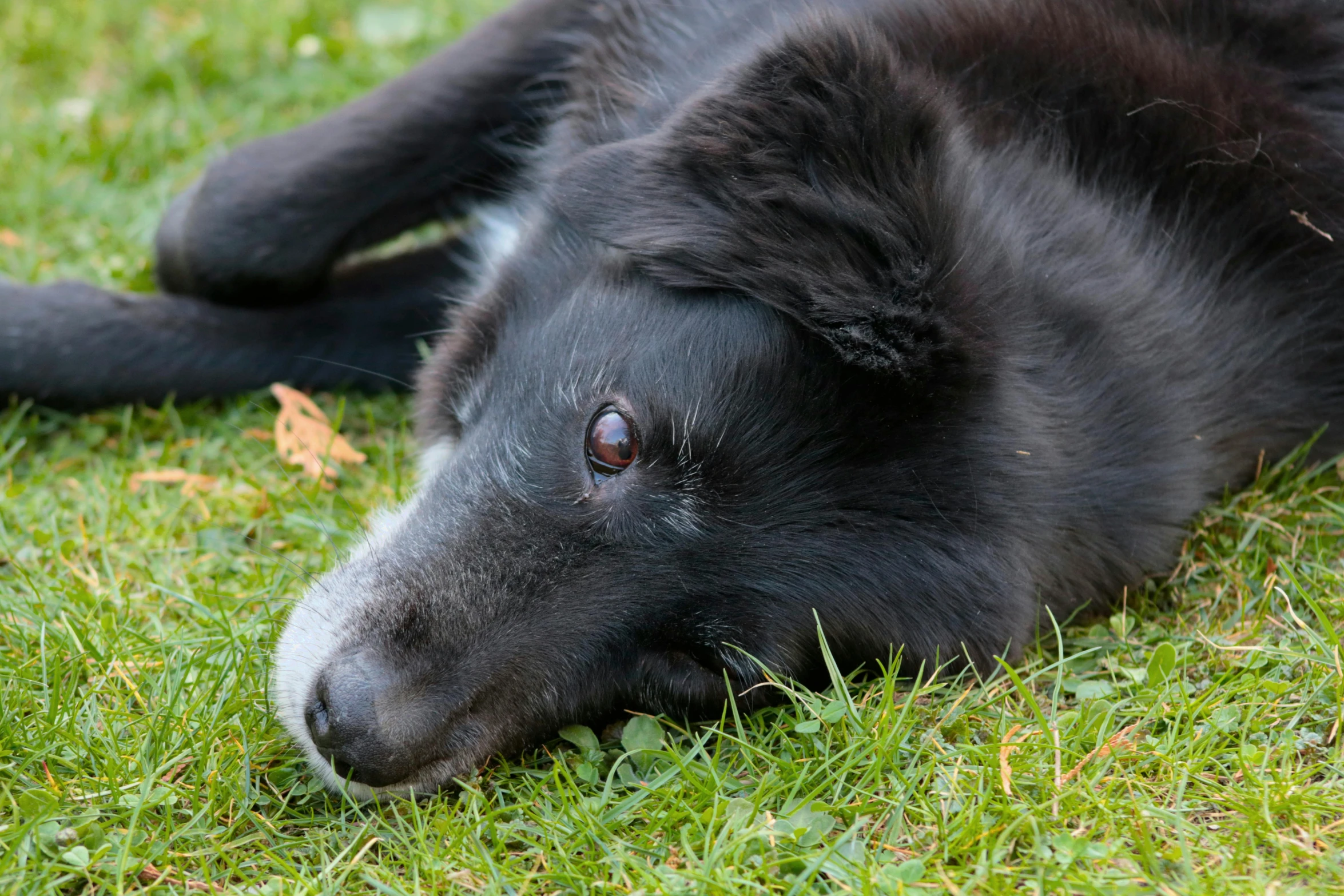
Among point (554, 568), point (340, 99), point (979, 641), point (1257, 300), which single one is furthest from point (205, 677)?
point (340, 99)

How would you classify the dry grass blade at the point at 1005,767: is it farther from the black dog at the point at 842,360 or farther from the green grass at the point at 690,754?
the black dog at the point at 842,360

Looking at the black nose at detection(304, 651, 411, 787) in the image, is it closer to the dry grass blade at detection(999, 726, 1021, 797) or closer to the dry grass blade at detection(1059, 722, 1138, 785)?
the dry grass blade at detection(999, 726, 1021, 797)

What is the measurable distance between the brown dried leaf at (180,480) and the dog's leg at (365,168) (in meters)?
0.60

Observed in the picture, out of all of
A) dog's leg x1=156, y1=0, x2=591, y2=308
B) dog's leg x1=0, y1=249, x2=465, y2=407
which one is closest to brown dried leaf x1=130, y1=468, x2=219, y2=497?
dog's leg x1=0, y1=249, x2=465, y2=407

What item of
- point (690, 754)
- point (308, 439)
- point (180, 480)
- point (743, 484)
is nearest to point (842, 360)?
point (743, 484)

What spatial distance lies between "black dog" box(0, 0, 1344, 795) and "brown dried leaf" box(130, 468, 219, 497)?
1.98ft

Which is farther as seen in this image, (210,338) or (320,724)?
(210,338)

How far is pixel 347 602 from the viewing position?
2361 millimetres

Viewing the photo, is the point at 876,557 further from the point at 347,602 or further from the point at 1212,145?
the point at 1212,145

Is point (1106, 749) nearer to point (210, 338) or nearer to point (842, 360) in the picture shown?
point (842, 360)

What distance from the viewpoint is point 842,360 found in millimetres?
2221

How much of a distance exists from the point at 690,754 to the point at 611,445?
59cm

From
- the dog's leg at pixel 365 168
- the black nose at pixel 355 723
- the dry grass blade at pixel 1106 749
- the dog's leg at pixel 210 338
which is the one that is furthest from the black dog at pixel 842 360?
the dog's leg at pixel 210 338

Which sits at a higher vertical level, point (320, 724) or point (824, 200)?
point (824, 200)
